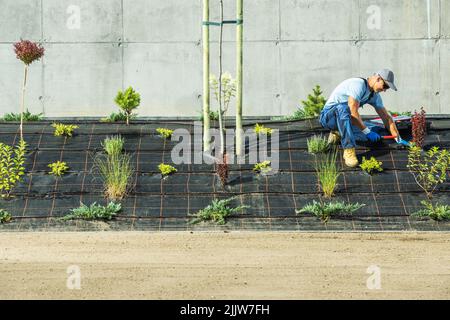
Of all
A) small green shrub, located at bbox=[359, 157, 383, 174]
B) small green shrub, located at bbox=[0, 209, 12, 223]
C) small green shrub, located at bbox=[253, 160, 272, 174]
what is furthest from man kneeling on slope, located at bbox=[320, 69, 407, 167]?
small green shrub, located at bbox=[0, 209, 12, 223]

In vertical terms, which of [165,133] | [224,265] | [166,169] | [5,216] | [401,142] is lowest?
[224,265]

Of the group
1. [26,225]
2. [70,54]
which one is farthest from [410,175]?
[70,54]

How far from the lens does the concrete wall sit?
57.0ft

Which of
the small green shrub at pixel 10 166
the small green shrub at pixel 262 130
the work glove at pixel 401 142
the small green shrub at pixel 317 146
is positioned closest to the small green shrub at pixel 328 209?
the small green shrub at pixel 317 146

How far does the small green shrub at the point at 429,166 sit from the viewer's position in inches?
550

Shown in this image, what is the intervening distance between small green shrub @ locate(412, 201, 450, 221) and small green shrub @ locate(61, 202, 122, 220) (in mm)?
3797

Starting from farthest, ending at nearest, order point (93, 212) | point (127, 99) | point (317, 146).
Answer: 1. point (127, 99)
2. point (317, 146)
3. point (93, 212)

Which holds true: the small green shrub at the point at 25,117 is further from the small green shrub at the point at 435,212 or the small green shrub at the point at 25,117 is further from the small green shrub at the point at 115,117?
the small green shrub at the point at 435,212

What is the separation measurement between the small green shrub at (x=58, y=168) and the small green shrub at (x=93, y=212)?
1065mm

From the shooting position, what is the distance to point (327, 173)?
13.9 metres

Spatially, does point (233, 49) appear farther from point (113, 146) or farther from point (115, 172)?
point (115, 172)

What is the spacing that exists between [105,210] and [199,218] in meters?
1.18

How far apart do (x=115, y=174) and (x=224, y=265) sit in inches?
107

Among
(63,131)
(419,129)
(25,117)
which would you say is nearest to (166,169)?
(63,131)
